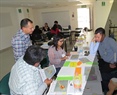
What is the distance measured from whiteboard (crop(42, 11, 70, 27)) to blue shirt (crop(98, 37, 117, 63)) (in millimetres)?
7654

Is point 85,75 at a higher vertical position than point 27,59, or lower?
lower

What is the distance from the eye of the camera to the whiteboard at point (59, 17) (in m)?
9.98

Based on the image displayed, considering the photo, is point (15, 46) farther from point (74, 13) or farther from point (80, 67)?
point (74, 13)

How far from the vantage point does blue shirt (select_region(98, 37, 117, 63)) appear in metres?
2.48

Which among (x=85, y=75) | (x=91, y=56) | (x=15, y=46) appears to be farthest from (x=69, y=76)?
(x=15, y=46)

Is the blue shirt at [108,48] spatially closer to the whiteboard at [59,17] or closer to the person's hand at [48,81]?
the person's hand at [48,81]

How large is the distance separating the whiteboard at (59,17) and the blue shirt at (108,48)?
25.1ft

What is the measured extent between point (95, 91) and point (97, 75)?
362 mm

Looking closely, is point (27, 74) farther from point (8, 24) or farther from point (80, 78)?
point (8, 24)

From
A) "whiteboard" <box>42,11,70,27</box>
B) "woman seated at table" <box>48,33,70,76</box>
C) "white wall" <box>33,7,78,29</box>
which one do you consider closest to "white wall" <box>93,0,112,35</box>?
"white wall" <box>33,7,78,29</box>

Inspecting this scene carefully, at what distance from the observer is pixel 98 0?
20.3ft

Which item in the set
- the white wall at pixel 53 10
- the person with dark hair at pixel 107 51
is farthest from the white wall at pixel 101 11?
the person with dark hair at pixel 107 51

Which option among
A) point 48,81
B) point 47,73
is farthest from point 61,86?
point 47,73

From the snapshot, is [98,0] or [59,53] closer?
[59,53]
